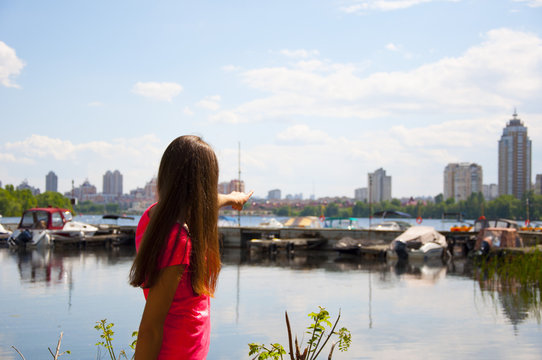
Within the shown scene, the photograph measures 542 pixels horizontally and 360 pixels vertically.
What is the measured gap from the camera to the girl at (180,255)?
2.55 m

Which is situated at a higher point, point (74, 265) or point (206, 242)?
point (206, 242)

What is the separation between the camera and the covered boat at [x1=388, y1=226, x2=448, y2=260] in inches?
1529

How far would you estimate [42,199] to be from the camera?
124500mm

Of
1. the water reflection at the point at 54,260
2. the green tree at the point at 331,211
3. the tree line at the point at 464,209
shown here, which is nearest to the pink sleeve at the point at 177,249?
the water reflection at the point at 54,260

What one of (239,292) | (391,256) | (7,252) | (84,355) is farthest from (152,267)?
(7,252)

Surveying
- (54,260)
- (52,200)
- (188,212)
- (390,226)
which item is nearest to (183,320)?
(188,212)

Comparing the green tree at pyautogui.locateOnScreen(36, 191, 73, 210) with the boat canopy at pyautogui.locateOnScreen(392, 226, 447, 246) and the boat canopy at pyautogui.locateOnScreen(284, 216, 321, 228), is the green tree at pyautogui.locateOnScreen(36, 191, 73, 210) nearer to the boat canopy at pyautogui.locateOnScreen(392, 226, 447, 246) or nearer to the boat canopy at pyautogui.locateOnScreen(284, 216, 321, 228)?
the boat canopy at pyautogui.locateOnScreen(284, 216, 321, 228)

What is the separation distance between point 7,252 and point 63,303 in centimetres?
2345

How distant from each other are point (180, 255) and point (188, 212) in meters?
0.22

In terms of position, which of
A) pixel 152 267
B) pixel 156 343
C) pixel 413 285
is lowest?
pixel 413 285

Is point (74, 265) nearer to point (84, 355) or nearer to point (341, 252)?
point (341, 252)

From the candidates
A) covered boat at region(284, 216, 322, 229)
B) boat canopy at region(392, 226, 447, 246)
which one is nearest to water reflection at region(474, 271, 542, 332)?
boat canopy at region(392, 226, 447, 246)

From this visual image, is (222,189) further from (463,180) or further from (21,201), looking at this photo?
(463,180)

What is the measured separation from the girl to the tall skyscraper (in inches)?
7064
